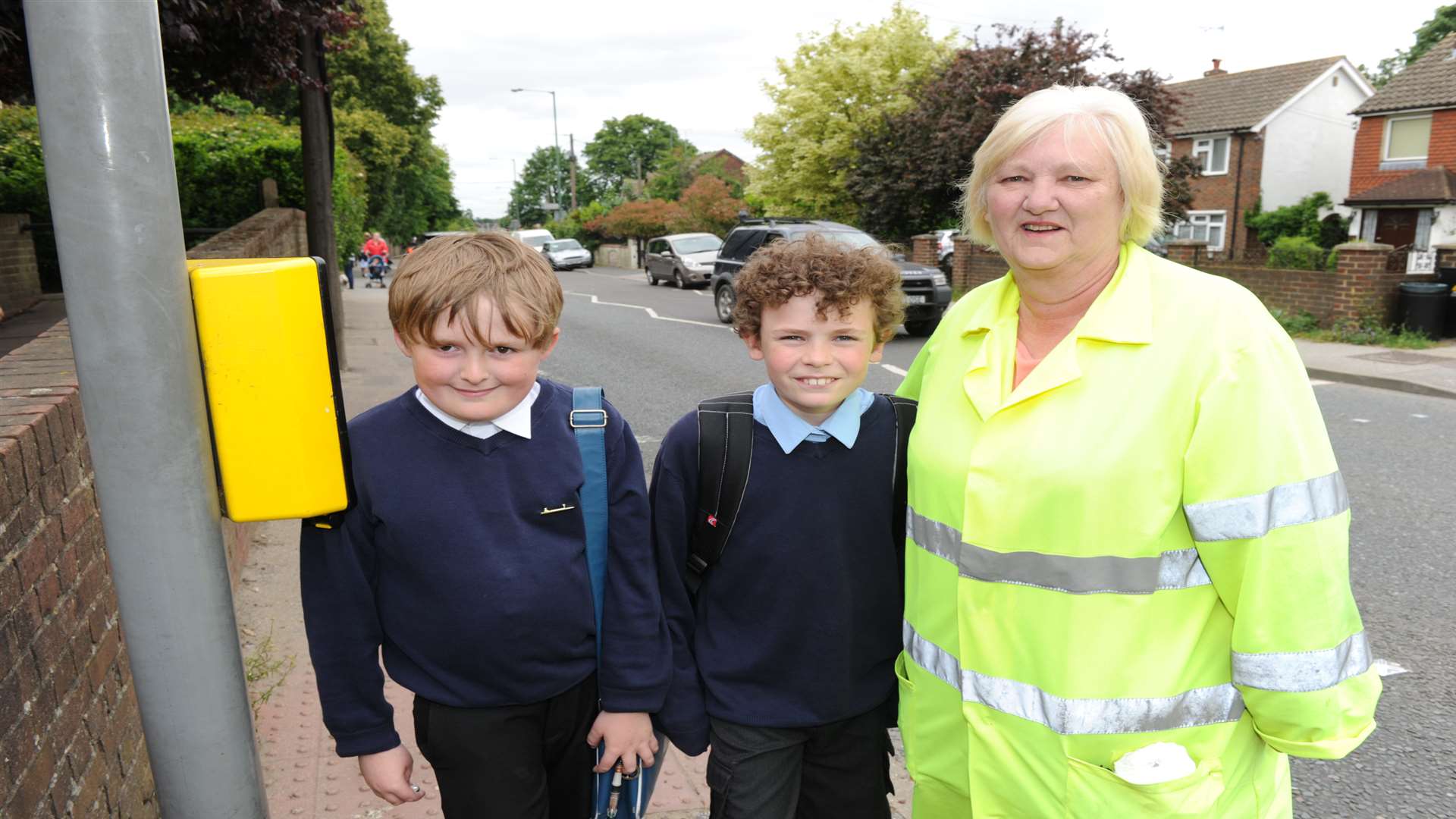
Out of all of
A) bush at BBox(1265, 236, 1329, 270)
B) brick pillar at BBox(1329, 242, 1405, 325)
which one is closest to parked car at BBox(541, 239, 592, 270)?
bush at BBox(1265, 236, 1329, 270)

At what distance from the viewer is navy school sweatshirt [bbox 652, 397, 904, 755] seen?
1.99m

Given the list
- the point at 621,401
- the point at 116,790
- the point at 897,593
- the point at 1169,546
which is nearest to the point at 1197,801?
the point at 1169,546

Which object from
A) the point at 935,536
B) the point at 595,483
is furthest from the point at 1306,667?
the point at 595,483

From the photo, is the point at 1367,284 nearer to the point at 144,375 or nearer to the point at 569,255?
the point at 144,375

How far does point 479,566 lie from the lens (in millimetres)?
1829

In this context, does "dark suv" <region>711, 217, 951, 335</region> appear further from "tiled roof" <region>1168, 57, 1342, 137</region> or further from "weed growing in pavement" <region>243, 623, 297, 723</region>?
"tiled roof" <region>1168, 57, 1342, 137</region>

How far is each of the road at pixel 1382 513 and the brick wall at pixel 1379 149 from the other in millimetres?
23473

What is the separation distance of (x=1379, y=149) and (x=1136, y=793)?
35.6 m

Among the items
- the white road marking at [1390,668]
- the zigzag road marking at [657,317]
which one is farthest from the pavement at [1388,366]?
the white road marking at [1390,668]

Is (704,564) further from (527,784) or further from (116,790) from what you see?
(116,790)

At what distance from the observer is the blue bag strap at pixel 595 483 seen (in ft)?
6.33

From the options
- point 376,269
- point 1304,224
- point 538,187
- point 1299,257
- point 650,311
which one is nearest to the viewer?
point 650,311

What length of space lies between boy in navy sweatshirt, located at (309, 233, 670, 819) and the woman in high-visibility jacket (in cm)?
61

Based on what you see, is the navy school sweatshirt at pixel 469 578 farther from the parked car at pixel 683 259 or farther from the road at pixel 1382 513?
the parked car at pixel 683 259
